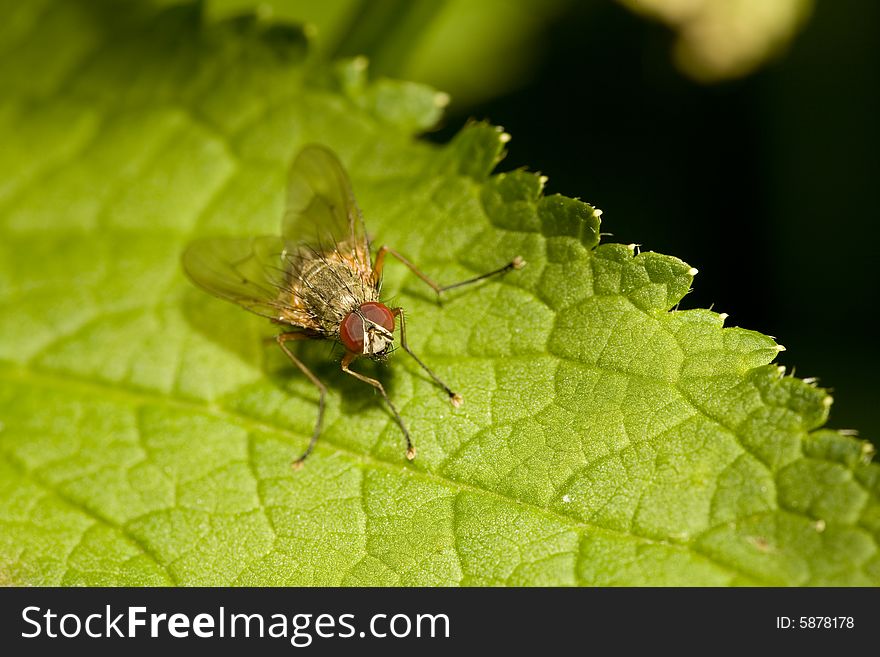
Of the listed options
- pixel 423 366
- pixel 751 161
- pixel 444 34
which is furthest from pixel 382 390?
pixel 444 34

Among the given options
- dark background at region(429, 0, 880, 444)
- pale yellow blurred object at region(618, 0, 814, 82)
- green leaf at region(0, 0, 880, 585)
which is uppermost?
pale yellow blurred object at region(618, 0, 814, 82)

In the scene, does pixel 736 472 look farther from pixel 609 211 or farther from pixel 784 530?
pixel 609 211

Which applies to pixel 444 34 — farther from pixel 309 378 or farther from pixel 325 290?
pixel 309 378

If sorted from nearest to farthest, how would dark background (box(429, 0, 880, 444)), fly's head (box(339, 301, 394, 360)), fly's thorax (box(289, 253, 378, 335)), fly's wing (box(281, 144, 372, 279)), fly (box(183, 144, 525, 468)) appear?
fly's head (box(339, 301, 394, 360))
fly (box(183, 144, 525, 468))
fly's thorax (box(289, 253, 378, 335))
fly's wing (box(281, 144, 372, 279))
dark background (box(429, 0, 880, 444))

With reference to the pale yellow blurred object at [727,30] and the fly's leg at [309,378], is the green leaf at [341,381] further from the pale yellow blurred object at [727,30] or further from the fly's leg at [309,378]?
the pale yellow blurred object at [727,30]

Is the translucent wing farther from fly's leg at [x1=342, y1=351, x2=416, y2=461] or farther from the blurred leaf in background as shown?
the blurred leaf in background

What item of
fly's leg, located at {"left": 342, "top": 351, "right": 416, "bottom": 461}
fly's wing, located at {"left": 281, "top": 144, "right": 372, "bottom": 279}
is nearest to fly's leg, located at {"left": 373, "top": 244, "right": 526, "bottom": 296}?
fly's wing, located at {"left": 281, "top": 144, "right": 372, "bottom": 279}

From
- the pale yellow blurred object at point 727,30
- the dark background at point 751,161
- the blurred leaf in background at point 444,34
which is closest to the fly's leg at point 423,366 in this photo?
the dark background at point 751,161
